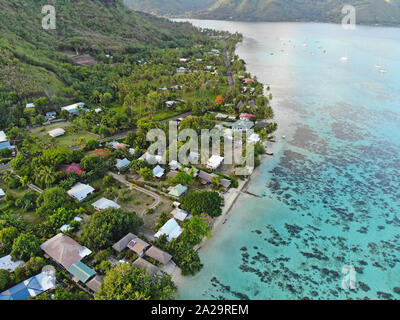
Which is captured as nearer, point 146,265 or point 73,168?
point 146,265

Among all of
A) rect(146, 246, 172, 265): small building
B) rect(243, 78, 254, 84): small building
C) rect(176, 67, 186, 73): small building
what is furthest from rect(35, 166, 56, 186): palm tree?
rect(176, 67, 186, 73): small building

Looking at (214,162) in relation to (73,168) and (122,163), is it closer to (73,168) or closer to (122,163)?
(122,163)

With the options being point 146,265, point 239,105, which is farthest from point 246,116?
point 146,265

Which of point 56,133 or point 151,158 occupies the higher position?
point 56,133

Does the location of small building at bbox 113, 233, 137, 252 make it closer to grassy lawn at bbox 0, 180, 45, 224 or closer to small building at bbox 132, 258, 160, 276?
small building at bbox 132, 258, 160, 276

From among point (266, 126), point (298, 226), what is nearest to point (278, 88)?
point (266, 126)
